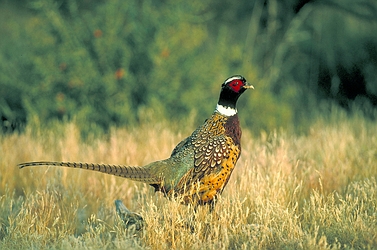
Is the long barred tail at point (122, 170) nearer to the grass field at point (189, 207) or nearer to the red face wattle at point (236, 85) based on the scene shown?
the grass field at point (189, 207)

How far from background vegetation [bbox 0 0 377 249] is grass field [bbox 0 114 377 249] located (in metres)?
0.02

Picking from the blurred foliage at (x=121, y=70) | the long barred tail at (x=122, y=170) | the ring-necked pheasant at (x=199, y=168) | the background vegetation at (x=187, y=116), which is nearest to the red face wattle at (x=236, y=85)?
the ring-necked pheasant at (x=199, y=168)

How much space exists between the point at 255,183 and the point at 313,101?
748 cm

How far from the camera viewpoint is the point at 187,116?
1119 cm

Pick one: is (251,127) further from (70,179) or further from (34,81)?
(70,179)

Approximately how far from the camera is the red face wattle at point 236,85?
652 cm

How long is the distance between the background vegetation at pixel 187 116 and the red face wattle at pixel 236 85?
0.78 m

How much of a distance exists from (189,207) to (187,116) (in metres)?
5.40

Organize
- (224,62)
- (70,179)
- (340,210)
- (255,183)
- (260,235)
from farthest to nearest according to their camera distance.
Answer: (224,62), (70,179), (255,183), (340,210), (260,235)

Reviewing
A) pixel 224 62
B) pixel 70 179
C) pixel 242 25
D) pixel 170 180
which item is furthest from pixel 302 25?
pixel 170 180

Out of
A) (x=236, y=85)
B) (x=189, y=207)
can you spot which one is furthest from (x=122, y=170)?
(x=236, y=85)

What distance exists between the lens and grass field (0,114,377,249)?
5.55 m

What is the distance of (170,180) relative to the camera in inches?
246

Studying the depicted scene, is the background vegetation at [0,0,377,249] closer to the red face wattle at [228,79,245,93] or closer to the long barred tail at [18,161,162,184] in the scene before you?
the long barred tail at [18,161,162,184]
